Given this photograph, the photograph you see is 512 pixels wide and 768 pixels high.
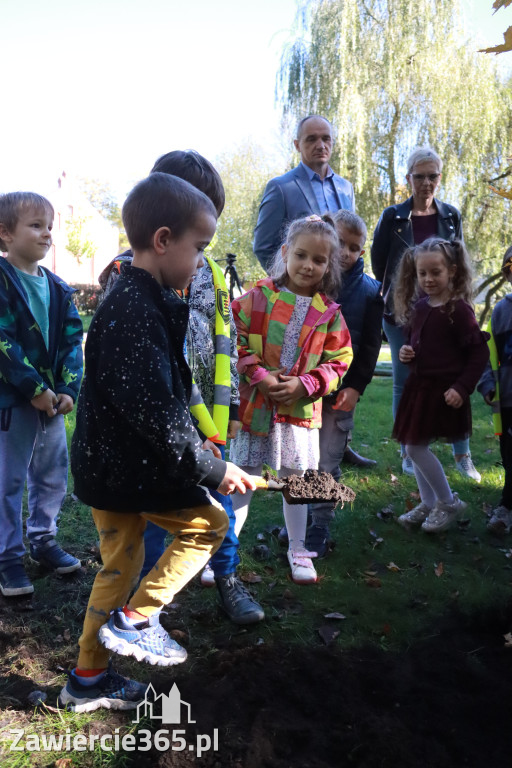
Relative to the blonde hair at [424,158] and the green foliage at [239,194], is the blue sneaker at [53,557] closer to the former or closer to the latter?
the blonde hair at [424,158]

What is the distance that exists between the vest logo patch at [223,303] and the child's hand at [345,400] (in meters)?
1.16

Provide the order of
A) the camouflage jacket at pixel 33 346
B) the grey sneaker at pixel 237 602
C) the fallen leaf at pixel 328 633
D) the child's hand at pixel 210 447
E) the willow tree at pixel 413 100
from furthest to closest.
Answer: the willow tree at pixel 413 100
the camouflage jacket at pixel 33 346
the grey sneaker at pixel 237 602
the fallen leaf at pixel 328 633
the child's hand at pixel 210 447

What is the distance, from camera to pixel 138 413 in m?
1.99

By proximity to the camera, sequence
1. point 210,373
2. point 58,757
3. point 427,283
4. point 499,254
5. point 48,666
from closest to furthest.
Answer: point 58,757 < point 48,666 < point 210,373 < point 427,283 < point 499,254

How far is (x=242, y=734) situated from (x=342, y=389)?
2182 mm

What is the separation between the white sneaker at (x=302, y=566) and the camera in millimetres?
3506

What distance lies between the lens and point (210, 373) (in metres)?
2.96

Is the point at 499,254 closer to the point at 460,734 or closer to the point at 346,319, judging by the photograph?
the point at 346,319

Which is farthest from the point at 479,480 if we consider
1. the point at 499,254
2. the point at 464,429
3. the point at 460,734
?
the point at 499,254

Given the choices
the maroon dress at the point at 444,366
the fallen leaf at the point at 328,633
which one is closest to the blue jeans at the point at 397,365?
the maroon dress at the point at 444,366

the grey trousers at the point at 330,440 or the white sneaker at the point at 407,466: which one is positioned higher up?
the grey trousers at the point at 330,440

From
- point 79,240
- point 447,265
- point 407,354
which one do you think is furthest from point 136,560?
point 79,240

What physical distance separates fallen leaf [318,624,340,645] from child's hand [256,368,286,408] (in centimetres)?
120

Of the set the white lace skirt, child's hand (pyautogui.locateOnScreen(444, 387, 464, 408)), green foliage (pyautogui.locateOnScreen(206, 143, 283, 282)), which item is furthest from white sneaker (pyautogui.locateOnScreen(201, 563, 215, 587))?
green foliage (pyautogui.locateOnScreen(206, 143, 283, 282))
